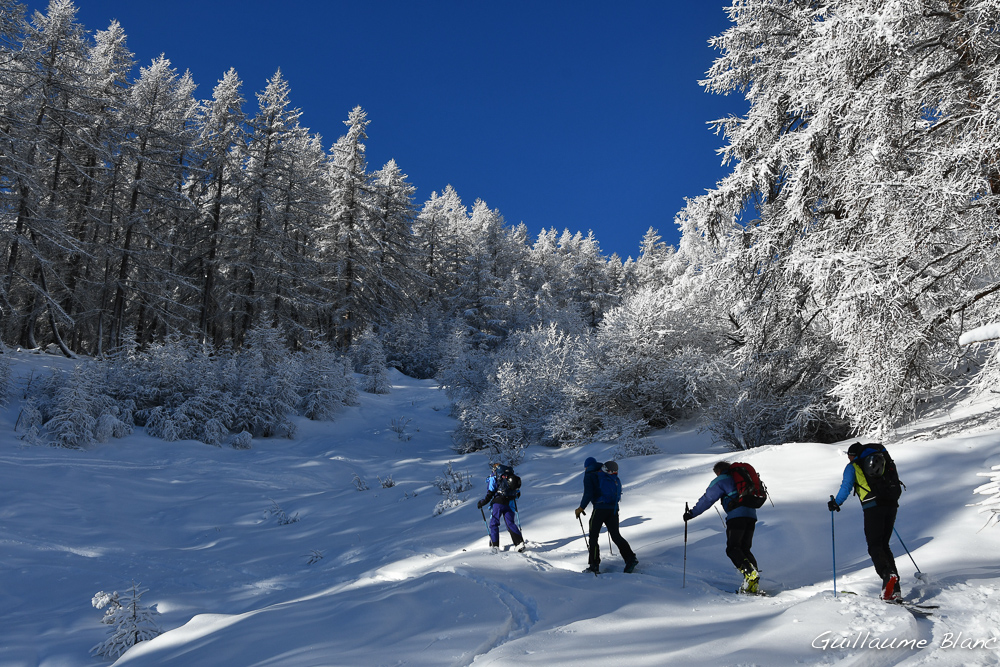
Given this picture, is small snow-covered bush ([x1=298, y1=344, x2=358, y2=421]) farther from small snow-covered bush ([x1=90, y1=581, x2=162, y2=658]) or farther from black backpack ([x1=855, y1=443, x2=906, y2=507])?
black backpack ([x1=855, y1=443, x2=906, y2=507])

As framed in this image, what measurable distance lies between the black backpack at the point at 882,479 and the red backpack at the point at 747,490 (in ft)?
2.91

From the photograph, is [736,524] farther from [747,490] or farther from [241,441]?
[241,441]

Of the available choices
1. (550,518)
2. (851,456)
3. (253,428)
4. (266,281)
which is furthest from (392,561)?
(266,281)

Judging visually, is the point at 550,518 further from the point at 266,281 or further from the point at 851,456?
the point at 266,281

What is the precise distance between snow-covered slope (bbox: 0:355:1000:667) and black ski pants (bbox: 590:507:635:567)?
0.27 metres

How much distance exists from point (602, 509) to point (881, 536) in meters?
2.58

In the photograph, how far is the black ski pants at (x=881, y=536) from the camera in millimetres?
4586

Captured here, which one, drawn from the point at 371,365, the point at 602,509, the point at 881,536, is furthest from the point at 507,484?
the point at 371,365

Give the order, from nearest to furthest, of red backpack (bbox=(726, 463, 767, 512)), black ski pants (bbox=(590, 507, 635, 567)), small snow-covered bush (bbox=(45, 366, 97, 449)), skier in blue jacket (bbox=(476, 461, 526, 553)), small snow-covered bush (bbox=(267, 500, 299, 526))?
red backpack (bbox=(726, 463, 767, 512)), black ski pants (bbox=(590, 507, 635, 567)), skier in blue jacket (bbox=(476, 461, 526, 553)), small snow-covered bush (bbox=(267, 500, 299, 526)), small snow-covered bush (bbox=(45, 366, 97, 449))

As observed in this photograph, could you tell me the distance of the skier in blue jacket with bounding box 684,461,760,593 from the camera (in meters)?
5.01

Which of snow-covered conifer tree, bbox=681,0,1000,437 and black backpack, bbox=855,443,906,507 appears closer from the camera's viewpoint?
black backpack, bbox=855,443,906,507

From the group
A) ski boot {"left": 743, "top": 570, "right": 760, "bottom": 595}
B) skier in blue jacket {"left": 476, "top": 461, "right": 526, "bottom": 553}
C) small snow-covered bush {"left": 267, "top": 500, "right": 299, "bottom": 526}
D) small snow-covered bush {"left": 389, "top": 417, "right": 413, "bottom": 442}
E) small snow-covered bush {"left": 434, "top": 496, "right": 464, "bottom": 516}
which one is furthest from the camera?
small snow-covered bush {"left": 389, "top": 417, "right": 413, "bottom": 442}

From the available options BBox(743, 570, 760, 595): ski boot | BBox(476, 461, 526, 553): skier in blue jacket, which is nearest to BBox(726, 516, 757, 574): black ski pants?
BBox(743, 570, 760, 595): ski boot

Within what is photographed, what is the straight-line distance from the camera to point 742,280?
33.5ft
